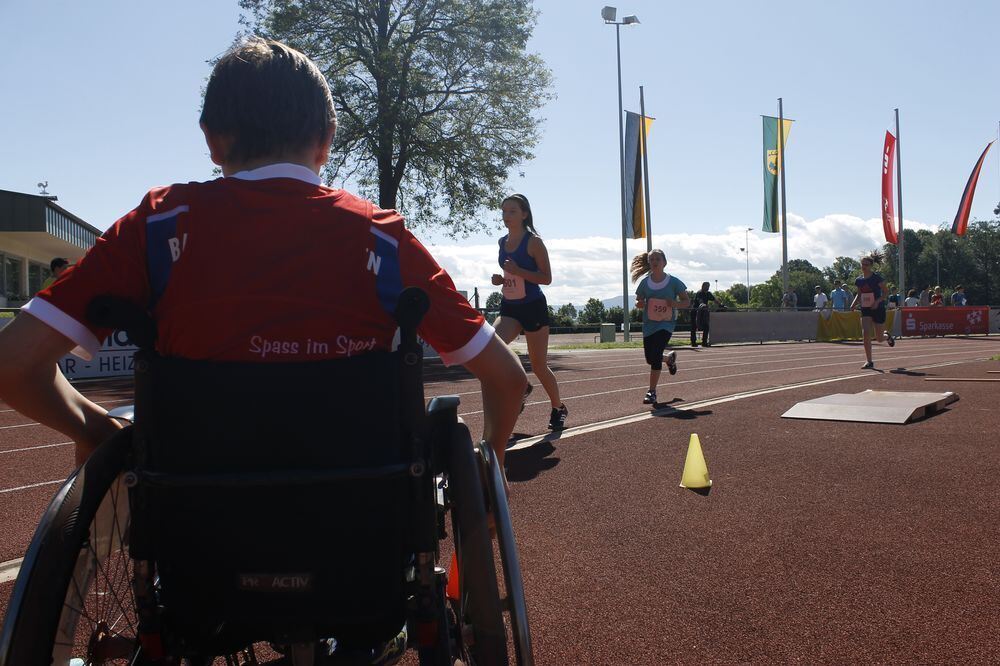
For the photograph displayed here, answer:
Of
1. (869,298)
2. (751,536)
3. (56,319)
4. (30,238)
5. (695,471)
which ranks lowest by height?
(751,536)

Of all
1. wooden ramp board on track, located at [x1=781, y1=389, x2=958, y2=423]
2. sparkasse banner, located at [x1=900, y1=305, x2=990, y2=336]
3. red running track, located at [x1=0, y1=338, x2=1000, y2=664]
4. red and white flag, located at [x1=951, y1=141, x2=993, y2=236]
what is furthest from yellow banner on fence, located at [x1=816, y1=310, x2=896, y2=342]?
red running track, located at [x1=0, y1=338, x2=1000, y2=664]

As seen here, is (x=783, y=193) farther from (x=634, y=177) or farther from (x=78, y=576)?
(x=78, y=576)

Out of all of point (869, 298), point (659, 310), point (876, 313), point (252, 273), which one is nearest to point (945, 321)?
point (876, 313)

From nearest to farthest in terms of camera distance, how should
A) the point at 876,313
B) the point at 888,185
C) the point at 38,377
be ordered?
1. the point at 38,377
2. the point at 876,313
3. the point at 888,185

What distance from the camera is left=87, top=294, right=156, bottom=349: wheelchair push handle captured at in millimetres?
1511

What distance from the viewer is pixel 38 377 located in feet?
5.29

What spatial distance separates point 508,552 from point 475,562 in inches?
5.0

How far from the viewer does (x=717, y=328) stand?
87.7ft

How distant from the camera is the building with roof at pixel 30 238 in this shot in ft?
107

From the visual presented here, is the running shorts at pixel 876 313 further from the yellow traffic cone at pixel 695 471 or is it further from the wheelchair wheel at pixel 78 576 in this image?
the wheelchair wheel at pixel 78 576

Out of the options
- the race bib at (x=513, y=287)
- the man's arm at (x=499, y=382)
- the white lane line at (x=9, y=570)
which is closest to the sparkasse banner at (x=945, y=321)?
the race bib at (x=513, y=287)

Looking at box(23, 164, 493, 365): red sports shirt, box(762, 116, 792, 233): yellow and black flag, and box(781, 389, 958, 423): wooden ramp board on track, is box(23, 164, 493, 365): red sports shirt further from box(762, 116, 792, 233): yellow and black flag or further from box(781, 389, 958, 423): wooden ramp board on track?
box(762, 116, 792, 233): yellow and black flag

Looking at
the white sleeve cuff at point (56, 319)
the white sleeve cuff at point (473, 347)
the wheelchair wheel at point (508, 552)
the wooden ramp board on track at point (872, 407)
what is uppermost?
the white sleeve cuff at point (56, 319)

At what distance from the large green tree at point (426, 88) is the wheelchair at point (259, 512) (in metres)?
25.1
